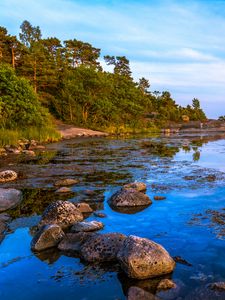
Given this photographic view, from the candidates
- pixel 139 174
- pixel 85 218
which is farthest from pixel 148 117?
pixel 85 218

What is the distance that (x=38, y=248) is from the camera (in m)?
6.89

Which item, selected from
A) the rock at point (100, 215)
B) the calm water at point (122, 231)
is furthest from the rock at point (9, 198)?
the rock at point (100, 215)

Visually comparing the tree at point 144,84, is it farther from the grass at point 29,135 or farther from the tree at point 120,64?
the grass at point 29,135

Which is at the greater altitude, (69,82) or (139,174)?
(69,82)

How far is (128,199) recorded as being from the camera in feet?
33.5

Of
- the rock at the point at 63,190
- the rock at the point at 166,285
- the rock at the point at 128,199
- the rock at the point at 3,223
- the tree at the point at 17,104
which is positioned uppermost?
the tree at the point at 17,104

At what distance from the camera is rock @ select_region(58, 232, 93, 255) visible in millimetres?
6812

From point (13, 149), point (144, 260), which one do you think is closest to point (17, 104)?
point (13, 149)

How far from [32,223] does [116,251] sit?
307cm

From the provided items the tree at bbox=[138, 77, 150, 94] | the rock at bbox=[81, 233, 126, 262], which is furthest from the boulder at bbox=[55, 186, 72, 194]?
the tree at bbox=[138, 77, 150, 94]

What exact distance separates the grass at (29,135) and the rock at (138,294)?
932 inches

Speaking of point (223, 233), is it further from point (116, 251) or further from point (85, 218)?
point (85, 218)

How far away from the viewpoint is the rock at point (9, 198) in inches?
393

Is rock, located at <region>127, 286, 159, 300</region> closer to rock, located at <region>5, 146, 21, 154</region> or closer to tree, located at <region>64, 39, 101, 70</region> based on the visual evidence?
rock, located at <region>5, 146, 21, 154</region>
